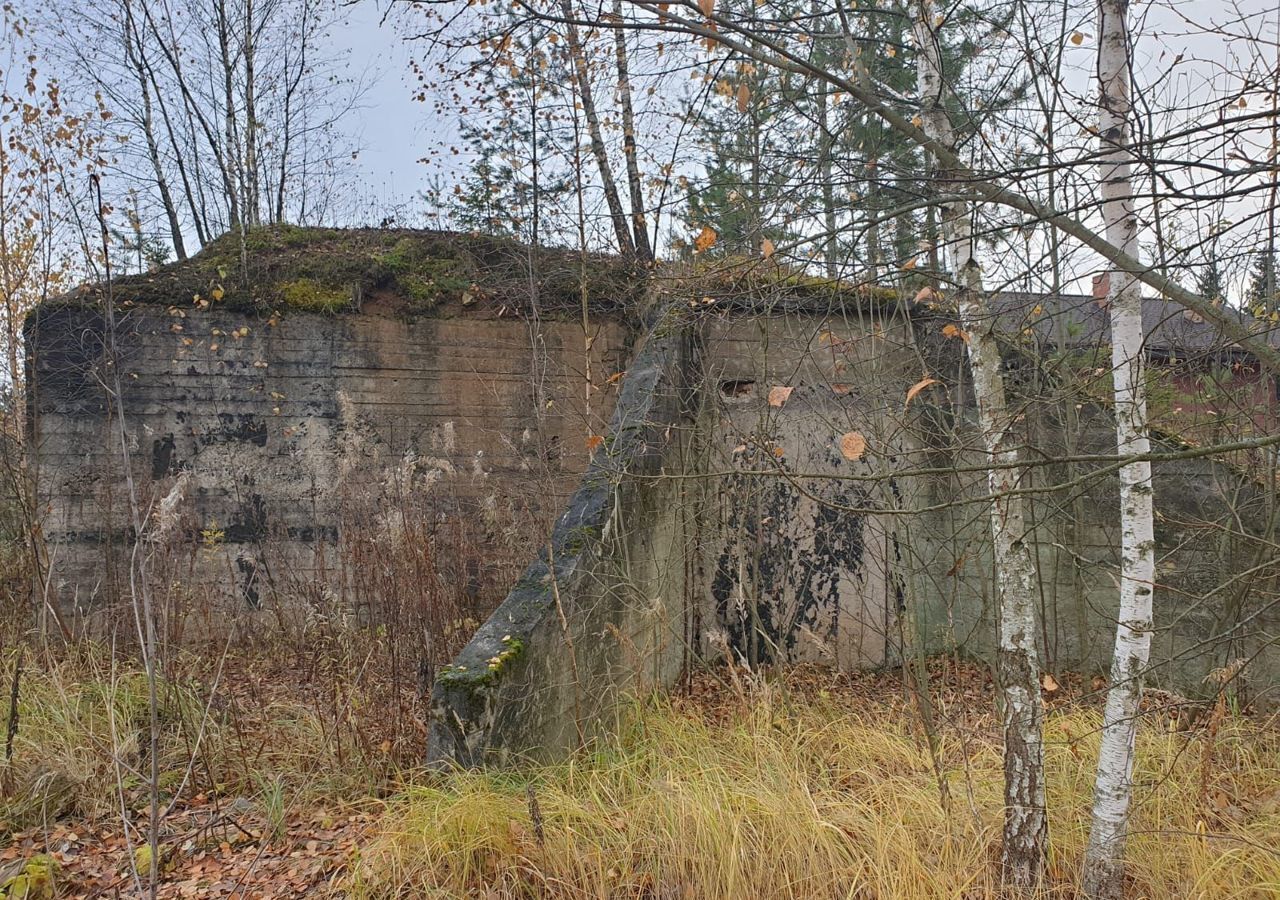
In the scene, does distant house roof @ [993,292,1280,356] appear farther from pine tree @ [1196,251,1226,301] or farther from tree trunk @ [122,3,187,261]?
tree trunk @ [122,3,187,261]

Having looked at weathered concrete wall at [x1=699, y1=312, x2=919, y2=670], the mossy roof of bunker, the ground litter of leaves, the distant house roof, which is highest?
the mossy roof of bunker

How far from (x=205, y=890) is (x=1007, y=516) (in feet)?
12.6

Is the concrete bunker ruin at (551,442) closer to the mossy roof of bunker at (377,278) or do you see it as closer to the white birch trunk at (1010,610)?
the mossy roof of bunker at (377,278)

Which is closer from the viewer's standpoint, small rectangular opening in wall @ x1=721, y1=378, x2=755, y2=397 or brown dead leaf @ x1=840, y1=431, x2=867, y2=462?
brown dead leaf @ x1=840, y1=431, x2=867, y2=462

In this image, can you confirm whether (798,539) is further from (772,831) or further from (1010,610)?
(772,831)

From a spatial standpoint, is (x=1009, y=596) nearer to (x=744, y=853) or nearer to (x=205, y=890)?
(x=744, y=853)

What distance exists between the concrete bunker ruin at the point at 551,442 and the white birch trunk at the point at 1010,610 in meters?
2.55

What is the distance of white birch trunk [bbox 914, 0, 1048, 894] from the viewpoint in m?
3.36

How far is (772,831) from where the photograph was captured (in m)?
3.42

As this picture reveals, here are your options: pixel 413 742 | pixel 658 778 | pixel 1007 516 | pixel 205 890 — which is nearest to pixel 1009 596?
pixel 1007 516

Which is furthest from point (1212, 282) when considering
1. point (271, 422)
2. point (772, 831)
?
point (271, 422)

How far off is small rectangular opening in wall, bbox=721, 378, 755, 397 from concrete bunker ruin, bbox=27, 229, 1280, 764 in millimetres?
22

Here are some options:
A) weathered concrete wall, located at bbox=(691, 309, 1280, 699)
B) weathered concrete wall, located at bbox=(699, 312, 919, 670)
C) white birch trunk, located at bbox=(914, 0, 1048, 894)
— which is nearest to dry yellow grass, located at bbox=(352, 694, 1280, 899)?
white birch trunk, located at bbox=(914, 0, 1048, 894)

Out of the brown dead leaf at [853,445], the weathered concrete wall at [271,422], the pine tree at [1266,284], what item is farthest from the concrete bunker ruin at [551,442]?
the brown dead leaf at [853,445]
